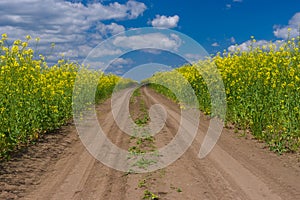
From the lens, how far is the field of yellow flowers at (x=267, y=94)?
33.7ft

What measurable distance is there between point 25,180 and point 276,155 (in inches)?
259

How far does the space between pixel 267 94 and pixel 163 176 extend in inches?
244

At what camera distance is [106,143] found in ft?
36.4

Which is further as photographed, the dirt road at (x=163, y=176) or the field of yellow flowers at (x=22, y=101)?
the field of yellow flowers at (x=22, y=101)

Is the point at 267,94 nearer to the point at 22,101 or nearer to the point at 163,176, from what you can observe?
the point at 163,176

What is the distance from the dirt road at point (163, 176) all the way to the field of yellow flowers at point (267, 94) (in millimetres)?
754

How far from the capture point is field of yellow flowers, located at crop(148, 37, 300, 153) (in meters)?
10.3

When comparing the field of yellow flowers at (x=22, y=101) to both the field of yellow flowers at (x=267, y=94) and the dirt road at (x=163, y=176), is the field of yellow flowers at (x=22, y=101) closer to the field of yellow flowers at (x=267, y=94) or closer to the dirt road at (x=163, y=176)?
the dirt road at (x=163, y=176)

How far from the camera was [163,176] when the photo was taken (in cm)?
Answer: 745

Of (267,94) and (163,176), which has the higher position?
(267,94)

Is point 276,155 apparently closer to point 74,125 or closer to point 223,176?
point 223,176

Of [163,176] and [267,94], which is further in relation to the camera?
[267,94]

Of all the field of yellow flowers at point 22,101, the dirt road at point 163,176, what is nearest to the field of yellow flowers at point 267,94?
the dirt road at point 163,176

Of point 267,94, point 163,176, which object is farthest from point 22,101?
point 267,94
